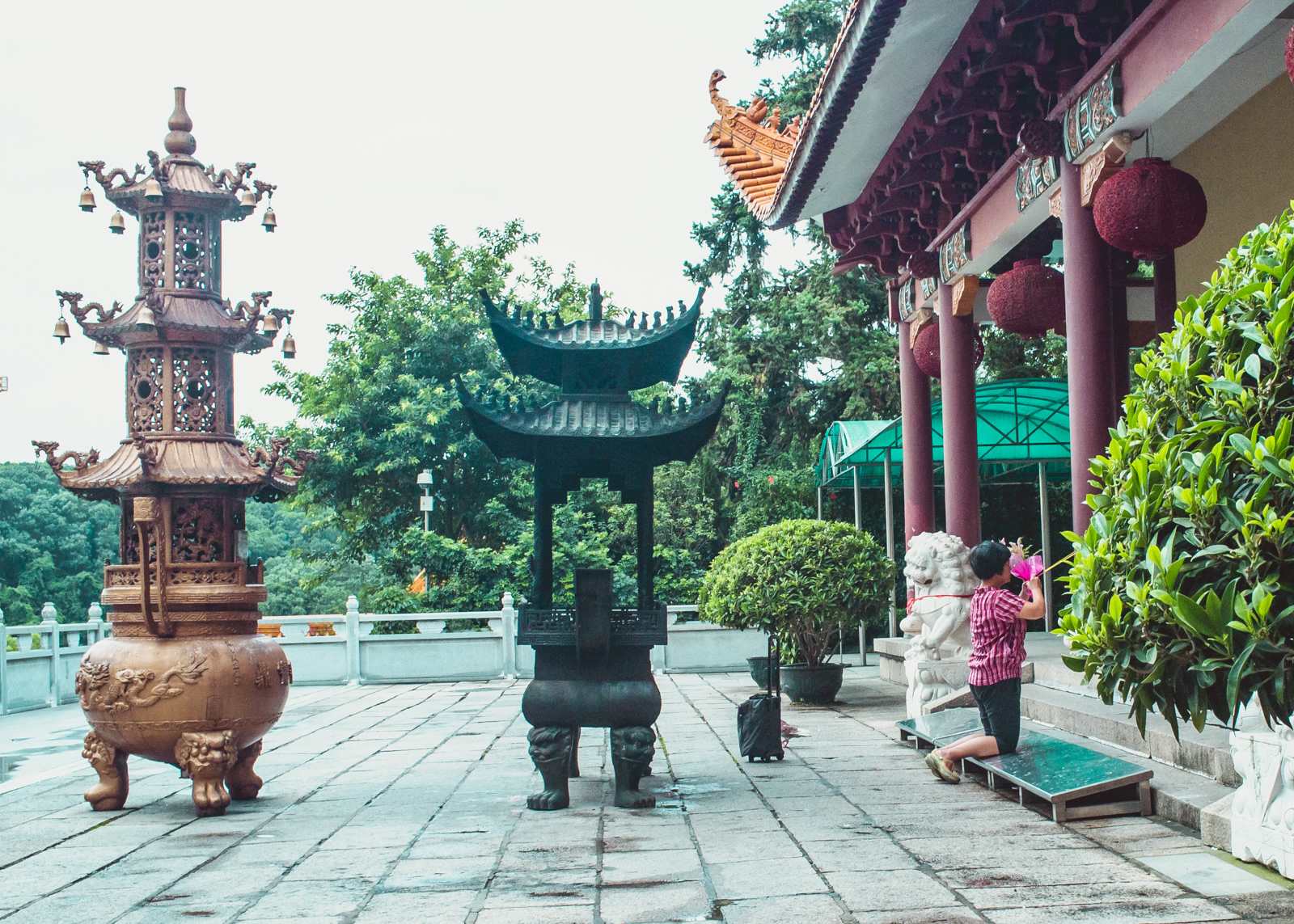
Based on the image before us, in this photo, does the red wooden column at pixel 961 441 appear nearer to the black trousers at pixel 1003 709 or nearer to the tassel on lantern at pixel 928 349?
the tassel on lantern at pixel 928 349

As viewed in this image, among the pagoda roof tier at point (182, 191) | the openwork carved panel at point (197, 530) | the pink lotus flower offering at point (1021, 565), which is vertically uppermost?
the pagoda roof tier at point (182, 191)

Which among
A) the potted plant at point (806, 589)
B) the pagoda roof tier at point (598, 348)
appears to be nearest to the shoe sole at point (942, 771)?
the pagoda roof tier at point (598, 348)

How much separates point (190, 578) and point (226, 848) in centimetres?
168

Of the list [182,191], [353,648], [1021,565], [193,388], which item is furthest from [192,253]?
[353,648]

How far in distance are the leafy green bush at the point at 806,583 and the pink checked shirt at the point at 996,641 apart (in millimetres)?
3877

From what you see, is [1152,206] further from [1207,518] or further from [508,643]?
[508,643]

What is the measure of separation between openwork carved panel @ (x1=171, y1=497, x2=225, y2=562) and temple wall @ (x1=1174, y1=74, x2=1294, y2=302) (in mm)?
6765

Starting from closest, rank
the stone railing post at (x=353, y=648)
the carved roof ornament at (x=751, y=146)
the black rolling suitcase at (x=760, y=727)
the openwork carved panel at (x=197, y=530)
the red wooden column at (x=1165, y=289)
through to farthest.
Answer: the openwork carved panel at (x=197, y=530), the black rolling suitcase at (x=760, y=727), the red wooden column at (x=1165, y=289), the carved roof ornament at (x=751, y=146), the stone railing post at (x=353, y=648)

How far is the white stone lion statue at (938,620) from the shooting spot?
8.26 m

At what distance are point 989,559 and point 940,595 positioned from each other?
2541mm

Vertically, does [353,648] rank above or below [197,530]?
below

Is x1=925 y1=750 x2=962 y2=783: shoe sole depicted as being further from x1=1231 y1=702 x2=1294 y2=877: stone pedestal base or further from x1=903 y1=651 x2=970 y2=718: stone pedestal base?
x1=1231 y1=702 x2=1294 y2=877: stone pedestal base

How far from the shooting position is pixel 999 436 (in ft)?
44.6

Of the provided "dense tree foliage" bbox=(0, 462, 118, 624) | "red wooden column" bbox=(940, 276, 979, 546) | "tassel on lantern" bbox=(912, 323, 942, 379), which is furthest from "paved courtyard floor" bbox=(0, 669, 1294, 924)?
"dense tree foliage" bbox=(0, 462, 118, 624)
